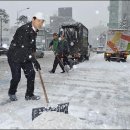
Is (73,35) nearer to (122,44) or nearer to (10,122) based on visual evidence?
(122,44)

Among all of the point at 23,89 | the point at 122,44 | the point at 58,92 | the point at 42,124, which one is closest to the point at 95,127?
the point at 42,124

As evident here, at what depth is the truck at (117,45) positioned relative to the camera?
37.2m

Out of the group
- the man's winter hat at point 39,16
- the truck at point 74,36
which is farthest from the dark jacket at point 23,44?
the truck at point 74,36

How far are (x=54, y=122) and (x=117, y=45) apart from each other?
103 ft

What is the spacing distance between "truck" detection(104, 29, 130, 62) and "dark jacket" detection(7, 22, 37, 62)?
92.3 feet

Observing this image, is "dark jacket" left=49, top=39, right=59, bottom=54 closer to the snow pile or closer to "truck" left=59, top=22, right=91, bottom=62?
the snow pile

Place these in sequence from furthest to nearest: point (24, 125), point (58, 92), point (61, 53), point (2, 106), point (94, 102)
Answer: point (61, 53) → point (58, 92) → point (94, 102) → point (2, 106) → point (24, 125)

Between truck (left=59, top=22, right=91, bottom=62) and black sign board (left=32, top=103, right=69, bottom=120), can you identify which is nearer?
black sign board (left=32, top=103, right=69, bottom=120)

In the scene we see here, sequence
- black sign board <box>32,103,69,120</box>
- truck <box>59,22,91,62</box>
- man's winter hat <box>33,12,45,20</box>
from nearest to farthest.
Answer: black sign board <box>32,103,69,120</box>
man's winter hat <box>33,12,45,20</box>
truck <box>59,22,91,62</box>

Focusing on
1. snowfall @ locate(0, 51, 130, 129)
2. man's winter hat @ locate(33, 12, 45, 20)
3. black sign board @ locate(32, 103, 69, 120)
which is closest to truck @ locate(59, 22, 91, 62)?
snowfall @ locate(0, 51, 130, 129)

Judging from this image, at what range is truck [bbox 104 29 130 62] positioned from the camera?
3722cm

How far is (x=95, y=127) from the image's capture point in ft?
23.2

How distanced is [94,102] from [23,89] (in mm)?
2852

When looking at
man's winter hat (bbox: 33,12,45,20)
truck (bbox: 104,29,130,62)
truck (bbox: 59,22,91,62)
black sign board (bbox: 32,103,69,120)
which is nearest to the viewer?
black sign board (bbox: 32,103,69,120)
